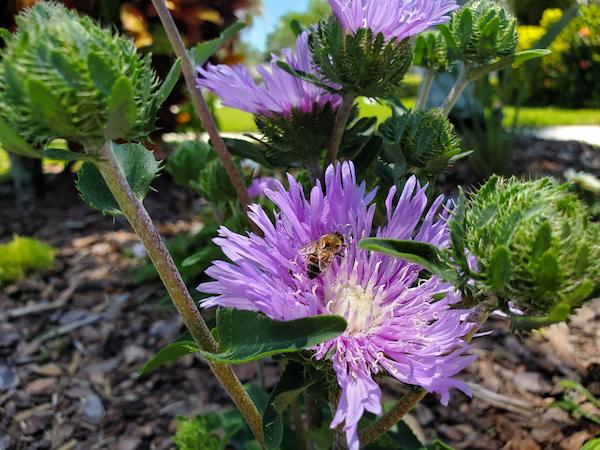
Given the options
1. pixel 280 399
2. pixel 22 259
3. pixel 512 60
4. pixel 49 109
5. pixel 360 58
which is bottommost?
pixel 22 259

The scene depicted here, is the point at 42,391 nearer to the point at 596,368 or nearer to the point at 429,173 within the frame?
the point at 429,173

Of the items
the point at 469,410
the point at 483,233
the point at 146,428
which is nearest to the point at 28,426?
the point at 146,428

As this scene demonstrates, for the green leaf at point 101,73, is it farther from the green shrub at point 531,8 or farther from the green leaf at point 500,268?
the green shrub at point 531,8

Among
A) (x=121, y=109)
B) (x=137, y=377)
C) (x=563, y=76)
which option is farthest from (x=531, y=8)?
(x=121, y=109)

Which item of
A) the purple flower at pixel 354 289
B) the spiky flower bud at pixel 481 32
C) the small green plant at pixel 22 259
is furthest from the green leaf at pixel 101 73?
the small green plant at pixel 22 259

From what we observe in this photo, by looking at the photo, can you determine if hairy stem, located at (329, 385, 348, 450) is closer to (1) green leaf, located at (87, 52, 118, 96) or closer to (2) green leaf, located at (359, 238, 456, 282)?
(2) green leaf, located at (359, 238, 456, 282)

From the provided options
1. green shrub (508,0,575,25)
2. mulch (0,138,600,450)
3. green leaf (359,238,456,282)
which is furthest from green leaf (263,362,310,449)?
green shrub (508,0,575,25)

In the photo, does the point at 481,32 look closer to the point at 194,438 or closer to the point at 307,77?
the point at 307,77
